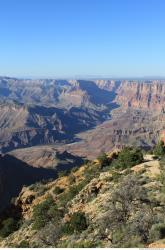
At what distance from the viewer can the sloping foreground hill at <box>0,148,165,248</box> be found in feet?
75.5

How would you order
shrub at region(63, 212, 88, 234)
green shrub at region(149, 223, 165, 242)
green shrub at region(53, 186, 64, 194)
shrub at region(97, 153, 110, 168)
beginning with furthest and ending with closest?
shrub at region(97, 153, 110, 168) → green shrub at region(53, 186, 64, 194) → shrub at region(63, 212, 88, 234) → green shrub at region(149, 223, 165, 242)


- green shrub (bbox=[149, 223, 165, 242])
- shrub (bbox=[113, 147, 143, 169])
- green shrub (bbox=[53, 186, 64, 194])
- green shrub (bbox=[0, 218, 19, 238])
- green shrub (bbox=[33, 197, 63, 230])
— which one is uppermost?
green shrub (bbox=[149, 223, 165, 242])

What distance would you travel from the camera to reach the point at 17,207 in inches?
2176

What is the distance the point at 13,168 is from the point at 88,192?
112 m

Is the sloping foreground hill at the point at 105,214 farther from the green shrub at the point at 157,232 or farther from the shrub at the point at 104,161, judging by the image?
the shrub at the point at 104,161

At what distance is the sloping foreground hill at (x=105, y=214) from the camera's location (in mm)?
23000

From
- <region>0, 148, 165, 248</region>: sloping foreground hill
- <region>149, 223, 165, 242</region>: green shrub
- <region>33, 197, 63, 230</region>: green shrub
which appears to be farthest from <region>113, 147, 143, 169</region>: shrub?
<region>149, 223, 165, 242</region>: green shrub

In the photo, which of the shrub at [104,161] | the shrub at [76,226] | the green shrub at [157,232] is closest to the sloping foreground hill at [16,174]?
the shrub at [104,161]

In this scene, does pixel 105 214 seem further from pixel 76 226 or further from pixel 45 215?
pixel 45 215

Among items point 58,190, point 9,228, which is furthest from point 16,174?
point 9,228

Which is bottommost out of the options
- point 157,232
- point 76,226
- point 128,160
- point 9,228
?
point 9,228

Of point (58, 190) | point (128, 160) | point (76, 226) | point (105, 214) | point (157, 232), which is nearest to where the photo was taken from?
point (157, 232)

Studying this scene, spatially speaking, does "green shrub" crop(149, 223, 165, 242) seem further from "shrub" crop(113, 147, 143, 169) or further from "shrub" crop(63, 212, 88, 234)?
"shrub" crop(113, 147, 143, 169)

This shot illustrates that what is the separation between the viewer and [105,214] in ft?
92.3
